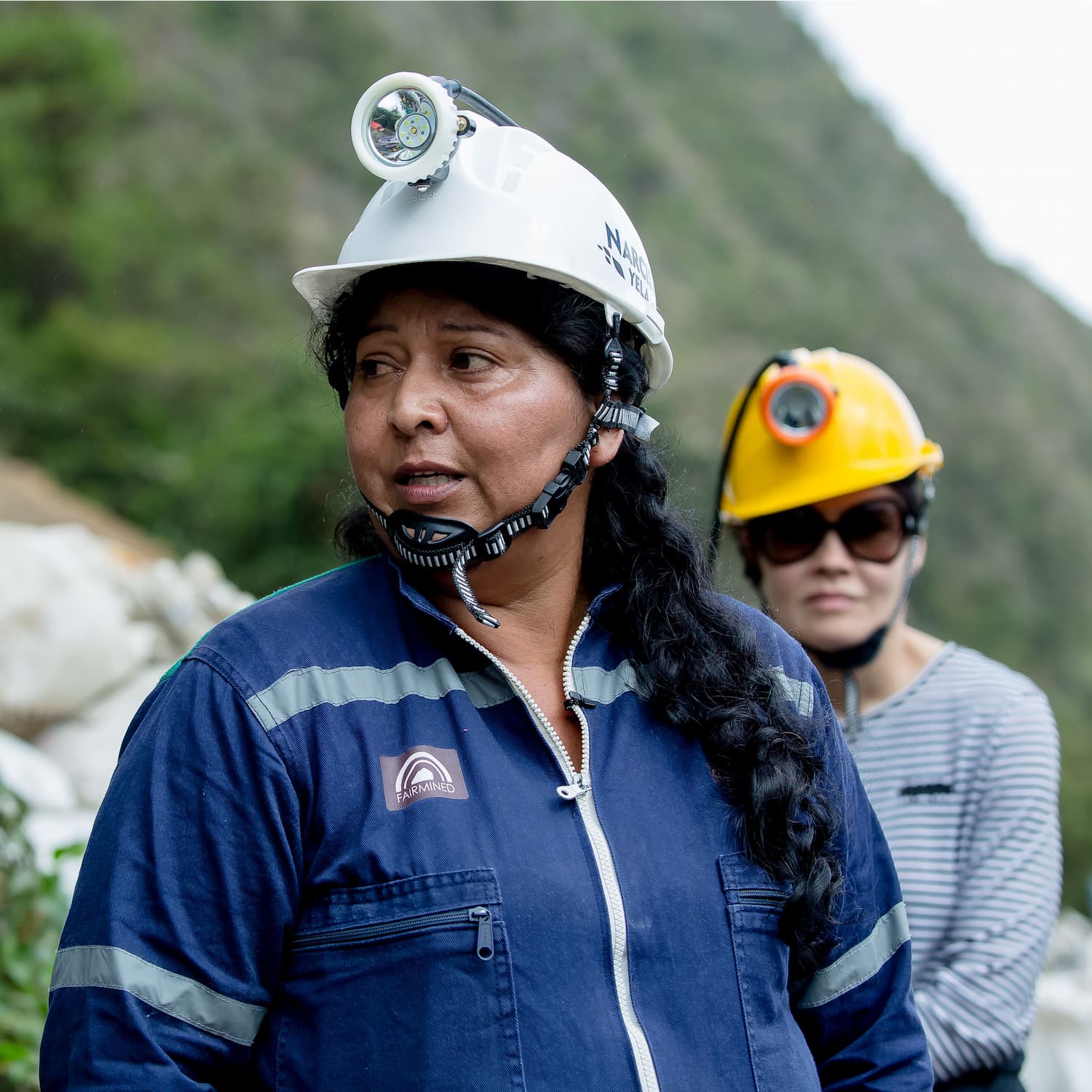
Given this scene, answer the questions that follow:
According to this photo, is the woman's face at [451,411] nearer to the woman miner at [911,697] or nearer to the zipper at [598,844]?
the zipper at [598,844]

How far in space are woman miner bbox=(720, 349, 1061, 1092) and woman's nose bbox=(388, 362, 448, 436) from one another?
159 cm

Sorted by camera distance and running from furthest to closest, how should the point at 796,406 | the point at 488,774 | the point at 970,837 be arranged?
the point at 796,406 → the point at 970,837 → the point at 488,774

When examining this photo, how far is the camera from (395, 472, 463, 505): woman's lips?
1953 millimetres

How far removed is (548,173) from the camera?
6.93ft

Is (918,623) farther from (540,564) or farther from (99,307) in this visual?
(540,564)

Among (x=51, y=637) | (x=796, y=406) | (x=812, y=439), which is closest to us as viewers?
(x=812, y=439)

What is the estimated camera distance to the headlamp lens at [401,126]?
6.53 ft

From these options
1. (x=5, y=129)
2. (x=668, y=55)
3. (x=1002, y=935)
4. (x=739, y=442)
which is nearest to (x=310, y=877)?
(x=1002, y=935)

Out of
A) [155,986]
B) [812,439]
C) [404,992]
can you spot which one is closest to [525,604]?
[404,992]

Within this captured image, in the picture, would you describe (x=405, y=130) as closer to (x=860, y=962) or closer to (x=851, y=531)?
(x=860, y=962)

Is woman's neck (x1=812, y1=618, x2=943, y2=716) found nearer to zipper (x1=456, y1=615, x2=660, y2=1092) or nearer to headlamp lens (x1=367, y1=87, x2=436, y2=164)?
zipper (x1=456, y1=615, x2=660, y2=1092)

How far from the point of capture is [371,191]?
3170cm

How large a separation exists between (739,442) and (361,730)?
6.95 ft

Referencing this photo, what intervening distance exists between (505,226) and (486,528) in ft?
1.51
